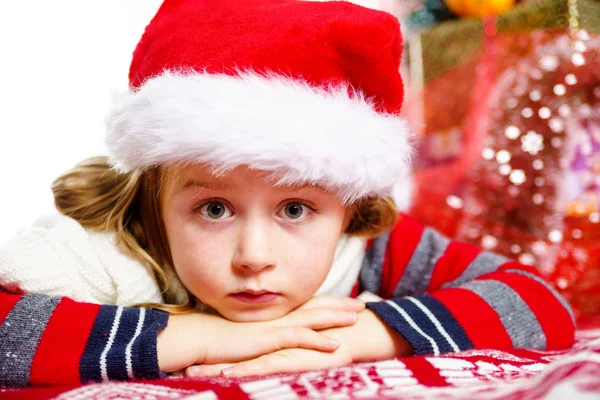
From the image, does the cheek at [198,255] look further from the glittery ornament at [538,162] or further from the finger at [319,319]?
the glittery ornament at [538,162]

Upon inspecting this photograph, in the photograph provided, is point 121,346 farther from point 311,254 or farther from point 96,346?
point 311,254

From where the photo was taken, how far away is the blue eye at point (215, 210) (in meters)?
0.75

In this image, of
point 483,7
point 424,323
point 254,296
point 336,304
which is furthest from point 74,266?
point 483,7

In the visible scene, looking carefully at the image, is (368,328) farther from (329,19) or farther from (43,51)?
(43,51)

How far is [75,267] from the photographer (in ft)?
2.72

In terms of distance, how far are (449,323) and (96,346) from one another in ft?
1.46

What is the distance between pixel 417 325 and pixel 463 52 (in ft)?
2.93

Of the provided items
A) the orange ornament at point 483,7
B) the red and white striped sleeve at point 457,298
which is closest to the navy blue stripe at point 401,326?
the red and white striped sleeve at point 457,298

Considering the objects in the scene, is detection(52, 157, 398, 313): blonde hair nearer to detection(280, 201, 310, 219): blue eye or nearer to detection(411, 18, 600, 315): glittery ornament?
detection(280, 201, 310, 219): blue eye

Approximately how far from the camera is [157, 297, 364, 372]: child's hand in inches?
28.2

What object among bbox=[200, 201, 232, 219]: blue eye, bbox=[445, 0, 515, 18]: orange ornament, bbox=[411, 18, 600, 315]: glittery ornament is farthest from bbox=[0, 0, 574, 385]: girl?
bbox=[445, 0, 515, 18]: orange ornament

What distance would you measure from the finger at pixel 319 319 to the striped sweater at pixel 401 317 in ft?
0.16

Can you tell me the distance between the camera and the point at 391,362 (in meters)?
0.66

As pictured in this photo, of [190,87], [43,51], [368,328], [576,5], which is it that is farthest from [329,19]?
[43,51]
